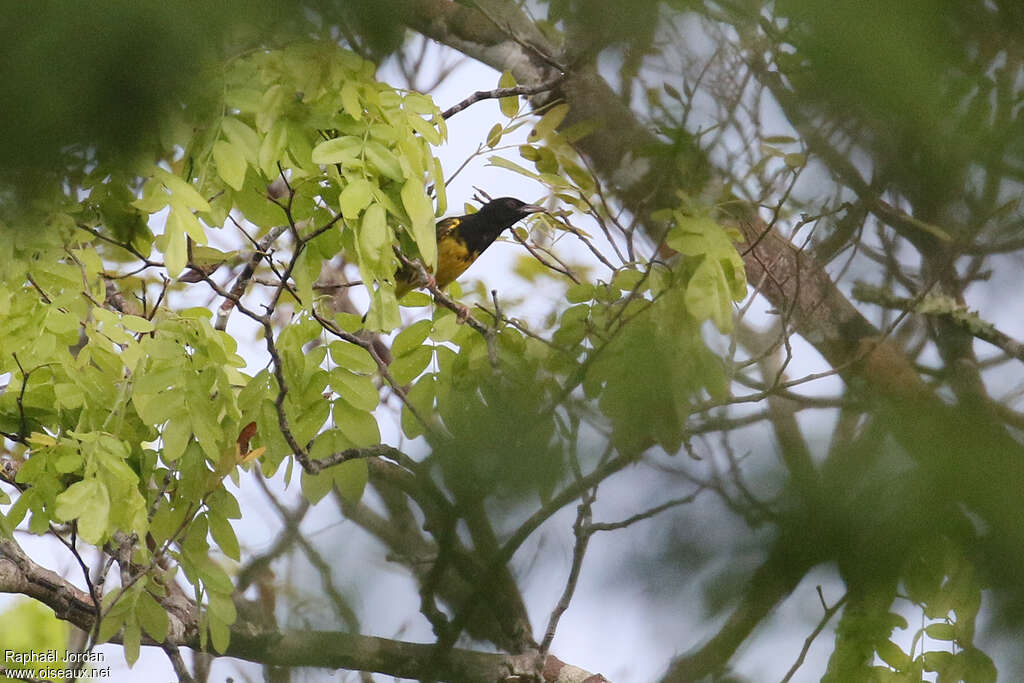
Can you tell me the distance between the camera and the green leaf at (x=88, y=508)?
1.63m

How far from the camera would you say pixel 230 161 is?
1234 millimetres

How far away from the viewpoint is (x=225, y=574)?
5.77 ft

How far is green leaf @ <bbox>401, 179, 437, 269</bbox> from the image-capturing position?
1.30 metres

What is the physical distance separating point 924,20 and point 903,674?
365 mm

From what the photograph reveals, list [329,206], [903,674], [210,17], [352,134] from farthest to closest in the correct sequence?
[329,206]
[352,134]
[903,674]
[210,17]

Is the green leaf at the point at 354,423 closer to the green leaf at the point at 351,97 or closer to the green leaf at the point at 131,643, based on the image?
the green leaf at the point at 351,97

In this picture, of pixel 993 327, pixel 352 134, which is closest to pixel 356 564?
pixel 993 327

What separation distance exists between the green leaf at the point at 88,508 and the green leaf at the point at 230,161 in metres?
0.70

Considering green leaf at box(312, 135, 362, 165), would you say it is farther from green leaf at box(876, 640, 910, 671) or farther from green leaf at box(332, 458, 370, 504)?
green leaf at box(876, 640, 910, 671)

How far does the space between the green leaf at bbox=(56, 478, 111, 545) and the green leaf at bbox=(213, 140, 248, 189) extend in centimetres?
70

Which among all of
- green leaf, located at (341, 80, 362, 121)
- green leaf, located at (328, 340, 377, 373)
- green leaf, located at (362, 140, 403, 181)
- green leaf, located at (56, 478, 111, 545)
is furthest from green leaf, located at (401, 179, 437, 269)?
green leaf, located at (56, 478, 111, 545)

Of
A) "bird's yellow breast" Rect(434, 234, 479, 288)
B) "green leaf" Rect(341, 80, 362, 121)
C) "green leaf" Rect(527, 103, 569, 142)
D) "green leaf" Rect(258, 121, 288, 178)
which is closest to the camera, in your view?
"green leaf" Rect(527, 103, 569, 142)

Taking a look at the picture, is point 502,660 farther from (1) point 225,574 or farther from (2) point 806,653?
(1) point 225,574

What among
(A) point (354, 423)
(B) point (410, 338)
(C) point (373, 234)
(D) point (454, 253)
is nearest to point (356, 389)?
(A) point (354, 423)
